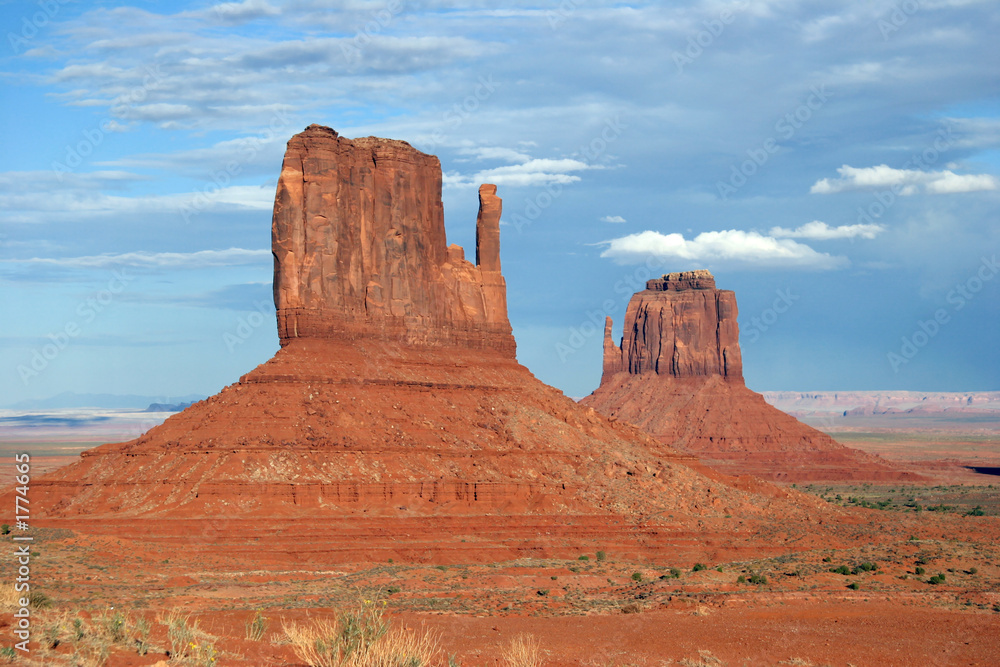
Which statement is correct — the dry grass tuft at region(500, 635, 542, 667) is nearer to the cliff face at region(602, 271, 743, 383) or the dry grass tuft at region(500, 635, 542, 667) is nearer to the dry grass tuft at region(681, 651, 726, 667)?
the dry grass tuft at region(681, 651, 726, 667)

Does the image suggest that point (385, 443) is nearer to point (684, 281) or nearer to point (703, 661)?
point (703, 661)

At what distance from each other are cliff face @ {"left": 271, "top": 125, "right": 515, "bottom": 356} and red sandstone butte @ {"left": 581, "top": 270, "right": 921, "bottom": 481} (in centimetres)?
5499

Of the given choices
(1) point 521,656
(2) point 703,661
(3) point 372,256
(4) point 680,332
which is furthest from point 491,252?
(4) point 680,332

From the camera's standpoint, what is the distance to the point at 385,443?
205 ft

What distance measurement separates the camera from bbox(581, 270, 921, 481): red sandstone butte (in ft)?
439

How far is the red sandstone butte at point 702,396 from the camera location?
133750 mm

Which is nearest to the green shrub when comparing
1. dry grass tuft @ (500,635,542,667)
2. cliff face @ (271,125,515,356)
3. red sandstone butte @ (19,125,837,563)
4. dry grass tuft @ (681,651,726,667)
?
dry grass tuft @ (500,635,542,667)

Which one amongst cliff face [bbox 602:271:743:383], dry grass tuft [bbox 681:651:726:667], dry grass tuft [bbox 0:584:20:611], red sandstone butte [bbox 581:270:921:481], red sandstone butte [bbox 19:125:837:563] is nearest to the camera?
dry grass tuft [bbox 0:584:20:611]

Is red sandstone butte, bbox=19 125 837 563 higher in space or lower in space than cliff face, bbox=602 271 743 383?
lower

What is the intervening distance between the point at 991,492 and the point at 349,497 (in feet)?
264

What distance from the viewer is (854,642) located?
95.3ft

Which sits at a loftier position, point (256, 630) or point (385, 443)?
point (385, 443)

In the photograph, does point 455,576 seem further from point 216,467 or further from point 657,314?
point 657,314

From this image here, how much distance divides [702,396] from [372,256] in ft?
277
